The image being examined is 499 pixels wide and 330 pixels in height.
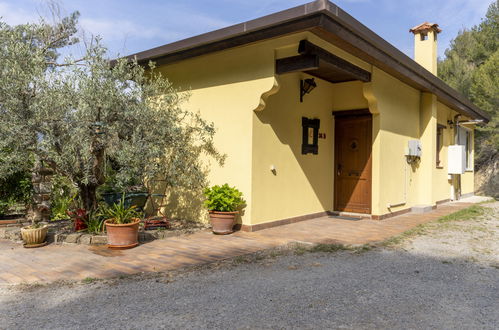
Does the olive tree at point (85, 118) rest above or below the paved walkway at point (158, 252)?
above

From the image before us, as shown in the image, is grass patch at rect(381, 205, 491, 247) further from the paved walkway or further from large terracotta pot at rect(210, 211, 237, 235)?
large terracotta pot at rect(210, 211, 237, 235)

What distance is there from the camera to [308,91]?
23.1ft

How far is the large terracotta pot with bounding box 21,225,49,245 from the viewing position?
4848 millimetres

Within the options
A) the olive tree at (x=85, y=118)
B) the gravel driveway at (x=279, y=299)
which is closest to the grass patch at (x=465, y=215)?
the gravel driveway at (x=279, y=299)

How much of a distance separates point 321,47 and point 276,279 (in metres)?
3.59

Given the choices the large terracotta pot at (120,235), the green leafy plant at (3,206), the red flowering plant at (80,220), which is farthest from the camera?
the green leafy plant at (3,206)

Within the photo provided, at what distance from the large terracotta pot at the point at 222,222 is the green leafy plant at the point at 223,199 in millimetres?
78

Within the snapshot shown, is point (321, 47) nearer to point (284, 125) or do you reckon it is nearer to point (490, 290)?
point (284, 125)

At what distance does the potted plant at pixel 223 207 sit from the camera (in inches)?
219

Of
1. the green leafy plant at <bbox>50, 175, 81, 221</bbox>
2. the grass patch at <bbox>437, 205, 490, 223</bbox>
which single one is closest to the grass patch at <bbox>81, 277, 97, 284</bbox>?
the green leafy plant at <bbox>50, 175, 81, 221</bbox>

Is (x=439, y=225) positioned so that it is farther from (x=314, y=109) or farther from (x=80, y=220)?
(x=80, y=220)

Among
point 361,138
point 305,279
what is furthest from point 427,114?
point 305,279

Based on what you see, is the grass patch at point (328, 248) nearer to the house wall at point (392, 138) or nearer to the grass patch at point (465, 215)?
the house wall at point (392, 138)

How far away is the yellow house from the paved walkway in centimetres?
67
